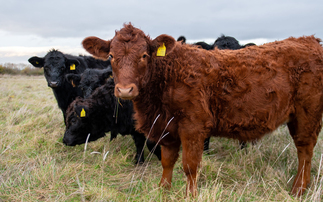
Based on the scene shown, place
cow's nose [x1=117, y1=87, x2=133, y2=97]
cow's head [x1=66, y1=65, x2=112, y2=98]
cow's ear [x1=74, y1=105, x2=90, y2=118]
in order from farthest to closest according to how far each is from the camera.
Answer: cow's head [x1=66, y1=65, x2=112, y2=98]
cow's ear [x1=74, y1=105, x2=90, y2=118]
cow's nose [x1=117, y1=87, x2=133, y2=97]

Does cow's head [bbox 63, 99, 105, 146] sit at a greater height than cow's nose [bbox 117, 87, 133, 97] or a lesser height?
lesser

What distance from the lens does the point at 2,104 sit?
8906 mm

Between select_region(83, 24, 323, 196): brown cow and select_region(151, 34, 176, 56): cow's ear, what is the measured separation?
0.04ft

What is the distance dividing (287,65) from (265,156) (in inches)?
81.4

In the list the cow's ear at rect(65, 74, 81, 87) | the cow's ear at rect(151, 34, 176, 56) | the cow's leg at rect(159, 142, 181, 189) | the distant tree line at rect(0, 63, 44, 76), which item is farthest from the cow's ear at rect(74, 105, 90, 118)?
the distant tree line at rect(0, 63, 44, 76)

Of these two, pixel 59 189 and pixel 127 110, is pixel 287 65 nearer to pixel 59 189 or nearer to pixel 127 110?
pixel 127 110

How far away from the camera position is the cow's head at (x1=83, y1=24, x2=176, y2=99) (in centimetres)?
268

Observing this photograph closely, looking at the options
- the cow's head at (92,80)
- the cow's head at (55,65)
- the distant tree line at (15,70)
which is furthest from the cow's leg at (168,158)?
the distant tree line at (15,70)

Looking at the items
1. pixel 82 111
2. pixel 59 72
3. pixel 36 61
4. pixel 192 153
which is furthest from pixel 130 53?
pixel 36 61

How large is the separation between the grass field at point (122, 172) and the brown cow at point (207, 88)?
39cm

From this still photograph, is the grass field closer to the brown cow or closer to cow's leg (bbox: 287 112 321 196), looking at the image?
cow's leg (bbox: 287 112 321 196)

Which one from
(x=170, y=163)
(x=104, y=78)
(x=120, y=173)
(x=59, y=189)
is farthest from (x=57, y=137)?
(x=170, y=163)

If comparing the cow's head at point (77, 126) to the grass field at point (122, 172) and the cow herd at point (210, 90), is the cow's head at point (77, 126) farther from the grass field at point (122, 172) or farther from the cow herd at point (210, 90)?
the cow herd at point (210, 90)

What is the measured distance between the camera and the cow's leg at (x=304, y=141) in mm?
3678
